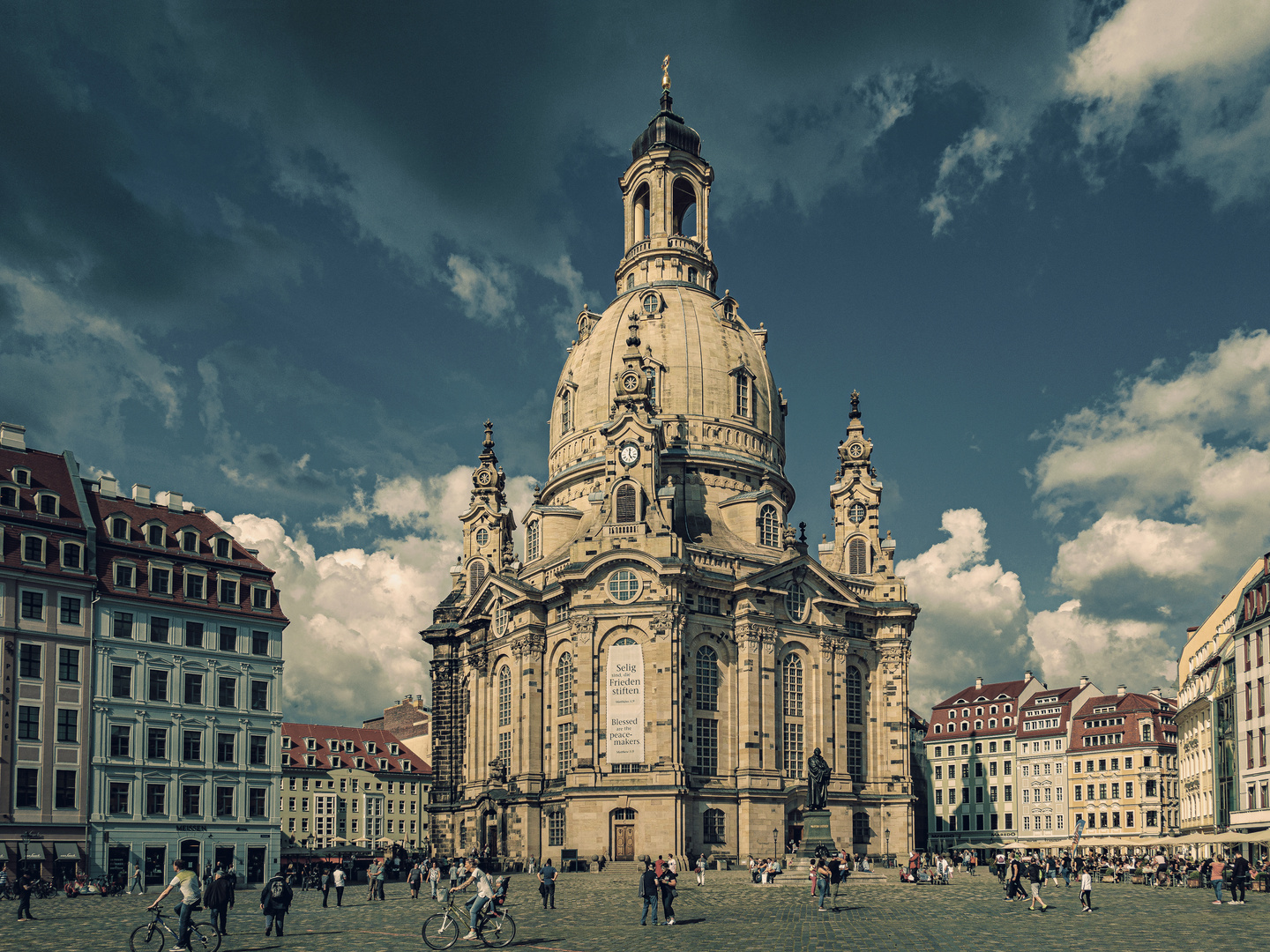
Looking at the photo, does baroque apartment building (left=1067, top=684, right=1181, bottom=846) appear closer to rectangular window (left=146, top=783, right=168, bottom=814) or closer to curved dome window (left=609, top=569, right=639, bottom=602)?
curved dome window (left=609, top=569, right=639, bottom=602)

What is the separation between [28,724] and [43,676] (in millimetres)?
2397

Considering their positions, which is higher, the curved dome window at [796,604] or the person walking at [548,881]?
the curved dome window at [796,604]

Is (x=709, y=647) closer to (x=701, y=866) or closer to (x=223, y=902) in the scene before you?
(x=701, y=866)

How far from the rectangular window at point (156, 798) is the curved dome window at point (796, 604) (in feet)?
145

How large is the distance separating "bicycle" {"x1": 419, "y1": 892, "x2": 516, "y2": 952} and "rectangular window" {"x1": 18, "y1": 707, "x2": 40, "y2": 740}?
38.8m

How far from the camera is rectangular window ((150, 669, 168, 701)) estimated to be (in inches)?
2628

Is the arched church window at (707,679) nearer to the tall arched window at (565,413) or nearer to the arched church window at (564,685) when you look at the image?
the arched church window at (564,685)

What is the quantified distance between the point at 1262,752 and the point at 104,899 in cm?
5920

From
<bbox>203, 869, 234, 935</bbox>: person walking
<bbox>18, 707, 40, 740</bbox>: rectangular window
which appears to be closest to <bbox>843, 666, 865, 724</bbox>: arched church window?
<bbox>18, 707, 40, 740</bbox>: rectangular window

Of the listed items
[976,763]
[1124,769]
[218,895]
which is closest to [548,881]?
[218,895]

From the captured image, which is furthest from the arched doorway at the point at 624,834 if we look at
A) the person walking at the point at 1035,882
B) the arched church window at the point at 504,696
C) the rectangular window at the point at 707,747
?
the person walking at the point at 1035,882

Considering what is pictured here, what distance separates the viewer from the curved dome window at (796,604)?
301ft

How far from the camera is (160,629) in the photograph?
67.8 m

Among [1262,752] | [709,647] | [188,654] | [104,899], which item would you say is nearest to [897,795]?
[709,647]
